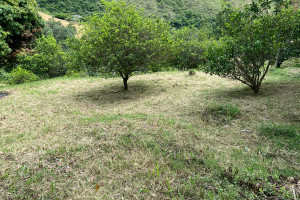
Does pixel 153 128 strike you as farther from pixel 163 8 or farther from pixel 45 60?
pixel 163 8

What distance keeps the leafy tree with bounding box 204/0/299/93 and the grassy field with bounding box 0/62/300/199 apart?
1.32 meters

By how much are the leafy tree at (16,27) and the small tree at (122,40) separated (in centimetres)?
406

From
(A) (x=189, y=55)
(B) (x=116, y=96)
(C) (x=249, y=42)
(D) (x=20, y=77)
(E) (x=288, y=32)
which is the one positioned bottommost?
(B) (x=116, y=96)

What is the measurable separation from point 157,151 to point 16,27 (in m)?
10.9

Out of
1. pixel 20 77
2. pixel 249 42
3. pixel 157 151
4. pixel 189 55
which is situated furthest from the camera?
pixel 189 55

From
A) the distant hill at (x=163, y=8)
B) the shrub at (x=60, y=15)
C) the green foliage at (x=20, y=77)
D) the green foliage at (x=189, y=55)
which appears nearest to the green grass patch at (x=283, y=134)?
the green foliage at (x=189, y=55)

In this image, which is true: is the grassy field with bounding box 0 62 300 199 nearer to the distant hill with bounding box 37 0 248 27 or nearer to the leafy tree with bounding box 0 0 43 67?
the leafy tree with bounding box 0 0 43 67

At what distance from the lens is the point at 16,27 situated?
9.73m

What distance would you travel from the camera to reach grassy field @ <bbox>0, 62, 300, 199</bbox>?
98.0 inches

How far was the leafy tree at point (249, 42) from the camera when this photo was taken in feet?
20.3

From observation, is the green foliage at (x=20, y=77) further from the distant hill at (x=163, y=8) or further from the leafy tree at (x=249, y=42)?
the distant hill at (x=163, y=8)

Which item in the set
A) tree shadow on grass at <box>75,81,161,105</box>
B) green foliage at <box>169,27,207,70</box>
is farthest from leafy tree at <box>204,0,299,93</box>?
green foliage at <box>169,27,207,70</box>

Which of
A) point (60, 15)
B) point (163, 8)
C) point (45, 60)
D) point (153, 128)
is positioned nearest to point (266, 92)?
point (153, 128)

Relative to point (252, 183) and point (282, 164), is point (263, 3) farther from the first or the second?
point (252, 183)
